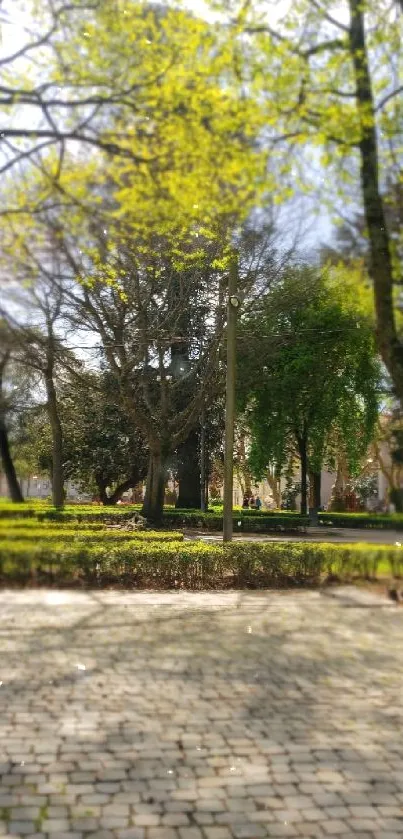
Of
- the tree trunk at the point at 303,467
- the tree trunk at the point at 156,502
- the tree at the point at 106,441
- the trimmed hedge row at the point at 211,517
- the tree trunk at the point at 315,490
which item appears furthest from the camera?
the tree trunk at the point at 156,502

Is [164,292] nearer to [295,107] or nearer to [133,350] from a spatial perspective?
[133,350]

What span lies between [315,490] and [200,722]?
1.36 meters

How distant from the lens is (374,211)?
1.69 m

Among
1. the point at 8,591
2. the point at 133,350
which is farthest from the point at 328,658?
the point at 133,350

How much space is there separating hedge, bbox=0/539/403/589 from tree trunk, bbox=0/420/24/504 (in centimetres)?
10

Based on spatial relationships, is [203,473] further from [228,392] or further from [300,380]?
[300,380]

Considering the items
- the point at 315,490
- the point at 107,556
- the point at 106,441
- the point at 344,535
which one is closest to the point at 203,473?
the point at 315,490

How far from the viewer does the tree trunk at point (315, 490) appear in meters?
3.73

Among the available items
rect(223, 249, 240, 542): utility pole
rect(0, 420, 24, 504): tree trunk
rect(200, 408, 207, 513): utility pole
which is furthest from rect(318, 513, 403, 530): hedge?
rect(200, 408, 207, 513): utility pole

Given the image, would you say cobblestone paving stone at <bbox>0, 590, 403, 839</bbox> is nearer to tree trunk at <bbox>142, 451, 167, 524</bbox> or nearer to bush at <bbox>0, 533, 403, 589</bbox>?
bush at <bbox>0, 533, 403, 589</bbox>

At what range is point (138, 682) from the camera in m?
3.35

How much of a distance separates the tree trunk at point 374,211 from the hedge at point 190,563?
560 millimetres

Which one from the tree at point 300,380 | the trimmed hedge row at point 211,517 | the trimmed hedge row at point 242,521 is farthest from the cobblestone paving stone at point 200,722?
the tree at point 300,380

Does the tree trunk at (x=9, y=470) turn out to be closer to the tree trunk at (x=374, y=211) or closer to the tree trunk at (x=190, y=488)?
the tree trunk at (x=374, y=211)
